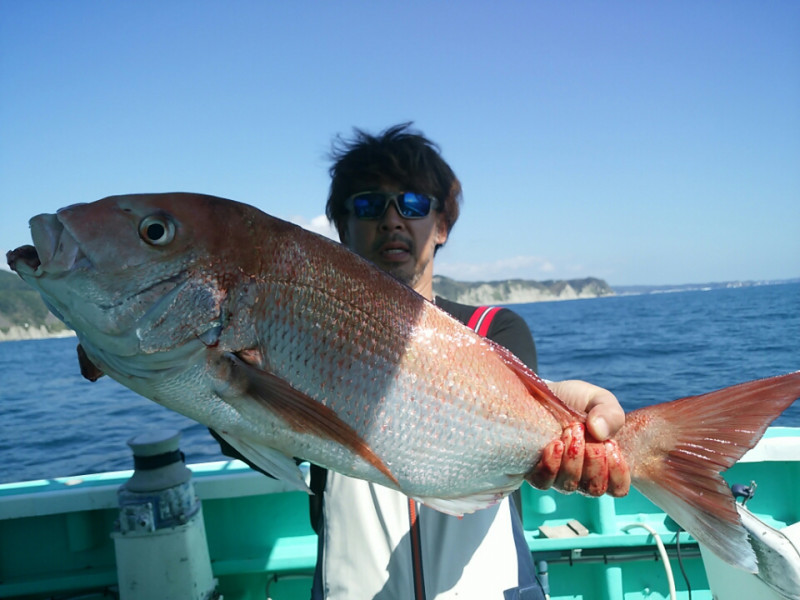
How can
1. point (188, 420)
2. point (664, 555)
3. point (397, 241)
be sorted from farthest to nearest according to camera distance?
point (188, 420), point (664, 555), point (397, 241)

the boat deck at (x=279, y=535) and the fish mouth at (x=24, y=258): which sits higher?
the fish mouth at (x=24, y=258)

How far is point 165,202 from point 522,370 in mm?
1224

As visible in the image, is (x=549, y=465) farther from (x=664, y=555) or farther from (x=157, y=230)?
(x=664, y=555)

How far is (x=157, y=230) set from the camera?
140cm

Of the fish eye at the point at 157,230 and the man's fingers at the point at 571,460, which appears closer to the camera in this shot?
the fish eye at the point at 157,230

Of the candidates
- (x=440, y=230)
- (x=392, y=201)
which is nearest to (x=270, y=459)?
(x=392, y=201)

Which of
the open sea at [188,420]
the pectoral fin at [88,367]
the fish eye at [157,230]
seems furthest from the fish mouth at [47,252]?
the open sea at [188,420]

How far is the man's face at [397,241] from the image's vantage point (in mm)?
2652

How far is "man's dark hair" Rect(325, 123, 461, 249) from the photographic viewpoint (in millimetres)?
2748

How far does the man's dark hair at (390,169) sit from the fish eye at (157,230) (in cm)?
146

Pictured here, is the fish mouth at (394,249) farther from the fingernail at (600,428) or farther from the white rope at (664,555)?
the white rope at (664,555)

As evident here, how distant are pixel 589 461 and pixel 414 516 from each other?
0.80m

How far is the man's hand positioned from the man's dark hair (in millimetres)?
1486

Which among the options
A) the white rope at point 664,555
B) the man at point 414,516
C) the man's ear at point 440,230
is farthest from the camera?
the white rope at point 664,555
